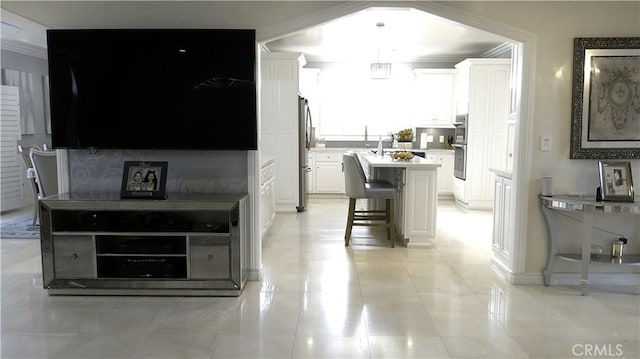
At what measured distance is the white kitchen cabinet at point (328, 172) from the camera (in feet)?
28.3

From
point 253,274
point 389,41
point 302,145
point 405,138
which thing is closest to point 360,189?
point 253,274

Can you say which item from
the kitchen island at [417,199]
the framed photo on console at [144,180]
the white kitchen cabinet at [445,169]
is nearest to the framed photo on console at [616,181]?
the kitchen island at [417,199]

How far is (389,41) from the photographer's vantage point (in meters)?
7.21

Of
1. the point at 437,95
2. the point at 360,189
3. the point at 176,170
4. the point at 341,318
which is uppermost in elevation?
the point at 437,95

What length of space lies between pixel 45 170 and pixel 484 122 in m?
6.26

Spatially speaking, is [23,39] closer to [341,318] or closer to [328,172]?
[328,172]

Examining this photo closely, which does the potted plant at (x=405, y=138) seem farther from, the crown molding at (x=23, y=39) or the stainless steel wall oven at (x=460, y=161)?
the crown molding at (x=23, y=39)

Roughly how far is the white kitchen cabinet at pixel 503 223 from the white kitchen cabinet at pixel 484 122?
3.18 metres

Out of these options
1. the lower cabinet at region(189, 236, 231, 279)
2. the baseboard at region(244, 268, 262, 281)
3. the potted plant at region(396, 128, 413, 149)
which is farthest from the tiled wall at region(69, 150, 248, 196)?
the potted plant at region(396, 128, 413, 149)

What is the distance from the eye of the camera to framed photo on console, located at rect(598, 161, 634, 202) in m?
3.65

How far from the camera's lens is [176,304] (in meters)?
3.54

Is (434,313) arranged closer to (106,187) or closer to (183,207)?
(183,207)

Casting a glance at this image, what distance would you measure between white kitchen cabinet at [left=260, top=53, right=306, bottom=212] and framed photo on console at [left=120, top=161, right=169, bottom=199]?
10.9ft

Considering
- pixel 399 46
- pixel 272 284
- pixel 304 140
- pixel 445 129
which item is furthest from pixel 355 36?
pixel 272 284
